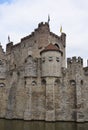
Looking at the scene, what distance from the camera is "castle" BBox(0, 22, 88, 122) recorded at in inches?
1277

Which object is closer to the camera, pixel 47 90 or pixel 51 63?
pixel 47 90

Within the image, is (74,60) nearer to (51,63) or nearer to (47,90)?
(51,63)

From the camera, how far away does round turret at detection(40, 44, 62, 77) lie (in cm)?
3331

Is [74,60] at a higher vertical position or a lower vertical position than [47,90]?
higher

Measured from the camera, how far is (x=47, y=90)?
32500mm

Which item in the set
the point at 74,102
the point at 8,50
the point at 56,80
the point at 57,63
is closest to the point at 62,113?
the point at 74,102

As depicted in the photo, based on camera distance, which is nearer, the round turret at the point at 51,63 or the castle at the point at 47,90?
the castle at the point at 47,90

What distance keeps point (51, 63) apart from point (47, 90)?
140 inches

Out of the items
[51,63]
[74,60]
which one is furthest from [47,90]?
[74,60]

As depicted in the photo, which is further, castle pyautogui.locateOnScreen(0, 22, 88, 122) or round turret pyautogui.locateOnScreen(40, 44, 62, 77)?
round turret pyautogui.locateOnScreen(40, 44, 62, 77)

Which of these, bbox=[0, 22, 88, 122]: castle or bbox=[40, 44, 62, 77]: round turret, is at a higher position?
bbox=[40, 44, 62, 77]: round turret

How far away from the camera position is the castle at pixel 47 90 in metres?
32.4

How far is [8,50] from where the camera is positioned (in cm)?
4966

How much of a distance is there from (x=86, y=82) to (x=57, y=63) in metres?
4.83
